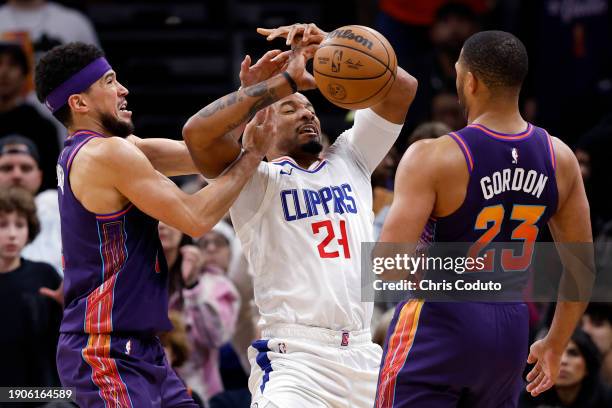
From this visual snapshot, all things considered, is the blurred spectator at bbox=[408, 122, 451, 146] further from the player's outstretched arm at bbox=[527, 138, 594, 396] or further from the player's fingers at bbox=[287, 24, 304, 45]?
the player's outstretched arm at bbox=[527, 138, 594, 396]

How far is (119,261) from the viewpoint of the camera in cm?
558

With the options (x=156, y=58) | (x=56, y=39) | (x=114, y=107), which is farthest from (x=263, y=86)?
(x=156, y=58)

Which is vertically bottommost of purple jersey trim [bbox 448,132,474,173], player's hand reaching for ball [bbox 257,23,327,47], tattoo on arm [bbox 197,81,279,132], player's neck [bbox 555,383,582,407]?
player's neck [bbox 555,383,582,407]

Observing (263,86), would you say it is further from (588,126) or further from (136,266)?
(588,126)

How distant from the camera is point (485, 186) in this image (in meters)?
5.08

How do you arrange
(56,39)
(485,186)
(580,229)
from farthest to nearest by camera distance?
(56,39)
(580,229)
(485,186)

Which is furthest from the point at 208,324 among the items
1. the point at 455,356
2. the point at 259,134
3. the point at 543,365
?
the point at 455,356

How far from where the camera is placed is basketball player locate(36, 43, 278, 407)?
5.50 meters

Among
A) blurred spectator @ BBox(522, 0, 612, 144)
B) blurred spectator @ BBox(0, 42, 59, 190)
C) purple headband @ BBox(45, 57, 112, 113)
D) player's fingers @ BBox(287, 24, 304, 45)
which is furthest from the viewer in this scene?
blurred spectator @ BBox(522, 0, 612, 144)

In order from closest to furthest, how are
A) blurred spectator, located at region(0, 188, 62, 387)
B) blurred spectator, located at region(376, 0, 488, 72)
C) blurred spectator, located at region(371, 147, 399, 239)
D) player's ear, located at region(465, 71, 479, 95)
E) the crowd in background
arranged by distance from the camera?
player's ear, located at region(465, 71, 479, 95)
blurred spectator, located at region(0, 188, 62, 387)
the crowd in background
blurred spectator, located at region(371, 147, 399, 239)
blurred spectator, located at region(376, 0, 488, 72)

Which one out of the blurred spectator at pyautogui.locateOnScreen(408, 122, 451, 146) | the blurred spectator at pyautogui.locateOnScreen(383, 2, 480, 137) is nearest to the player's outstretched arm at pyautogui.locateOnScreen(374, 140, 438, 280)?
the blurred spectator at pyautogui.locateOnScreen(408, 122, 451, 146)

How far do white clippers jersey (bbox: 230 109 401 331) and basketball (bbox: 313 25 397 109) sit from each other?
50cm

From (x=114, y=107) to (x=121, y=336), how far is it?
1.21 m

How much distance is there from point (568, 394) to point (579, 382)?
0.11 meters
